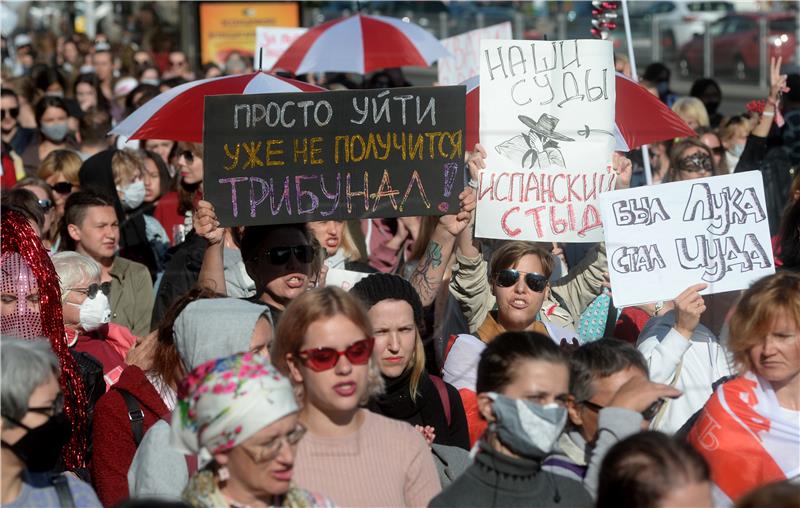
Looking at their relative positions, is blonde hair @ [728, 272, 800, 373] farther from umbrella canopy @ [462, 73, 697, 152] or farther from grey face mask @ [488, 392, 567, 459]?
umbrella canopy @ [462, 73, 697, 152]

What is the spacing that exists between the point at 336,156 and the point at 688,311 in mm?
1503

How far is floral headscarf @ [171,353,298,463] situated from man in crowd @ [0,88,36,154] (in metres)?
7.62

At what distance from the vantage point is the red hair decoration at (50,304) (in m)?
4.36

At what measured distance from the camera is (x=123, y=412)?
399 centimetres

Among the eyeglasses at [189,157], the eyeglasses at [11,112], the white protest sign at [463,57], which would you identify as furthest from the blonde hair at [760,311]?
the eyeglasses at [11,112]

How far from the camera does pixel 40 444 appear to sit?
3.19m

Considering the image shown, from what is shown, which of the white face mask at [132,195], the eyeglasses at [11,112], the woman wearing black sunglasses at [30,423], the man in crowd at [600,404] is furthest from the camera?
the eyeglasses at [11,112]

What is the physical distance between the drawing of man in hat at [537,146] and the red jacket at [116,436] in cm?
218

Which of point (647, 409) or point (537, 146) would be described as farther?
point (537, 146)

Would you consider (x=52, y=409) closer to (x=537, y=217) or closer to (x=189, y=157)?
(x=537, y=217)

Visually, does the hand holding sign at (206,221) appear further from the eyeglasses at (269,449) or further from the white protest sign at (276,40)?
the white protest sign at (276,40)

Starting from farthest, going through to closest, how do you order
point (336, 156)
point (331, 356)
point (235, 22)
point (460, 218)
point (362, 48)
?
point (235, 22) < point (362, 48) < point (460, 218) < point (336, 156) < point (331, 356)

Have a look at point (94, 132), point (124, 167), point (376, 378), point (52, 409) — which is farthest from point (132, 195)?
point (52, 409)

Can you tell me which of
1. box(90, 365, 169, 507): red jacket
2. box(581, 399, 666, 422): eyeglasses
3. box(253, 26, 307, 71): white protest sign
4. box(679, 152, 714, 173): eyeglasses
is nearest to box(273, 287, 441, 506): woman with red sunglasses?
box(581, 399, 666, 422): eyeglasses
